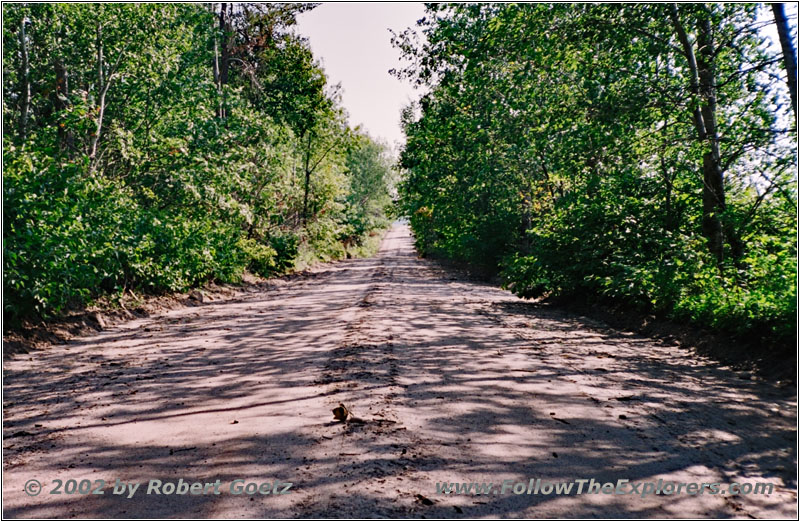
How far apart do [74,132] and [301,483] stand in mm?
13431

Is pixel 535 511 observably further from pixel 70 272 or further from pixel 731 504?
pixel 70 272

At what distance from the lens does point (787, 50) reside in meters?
7.85

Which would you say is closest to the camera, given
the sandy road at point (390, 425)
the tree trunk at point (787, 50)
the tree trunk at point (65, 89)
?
the sandy road at point (390, 425)

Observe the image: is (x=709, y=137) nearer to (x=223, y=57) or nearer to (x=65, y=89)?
(x=65, y=89)

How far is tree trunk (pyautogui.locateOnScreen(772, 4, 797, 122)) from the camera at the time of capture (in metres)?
7.86

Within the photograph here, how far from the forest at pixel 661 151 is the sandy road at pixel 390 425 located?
5.76 feet

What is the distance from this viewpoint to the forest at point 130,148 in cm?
852

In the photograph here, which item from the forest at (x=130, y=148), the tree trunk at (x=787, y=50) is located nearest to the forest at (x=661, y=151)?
the tree trunk at (x=787, y=50)

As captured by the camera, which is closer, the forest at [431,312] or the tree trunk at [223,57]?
the forest at [431,312]

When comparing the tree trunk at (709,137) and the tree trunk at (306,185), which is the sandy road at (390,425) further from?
the tree trunk at (306,185)

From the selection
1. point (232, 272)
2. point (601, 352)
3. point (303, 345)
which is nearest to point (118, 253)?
point (303, 345)

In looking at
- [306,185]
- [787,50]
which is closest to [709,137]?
[787,50]

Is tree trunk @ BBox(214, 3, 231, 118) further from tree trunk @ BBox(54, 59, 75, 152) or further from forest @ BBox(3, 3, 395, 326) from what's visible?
tree trunk @ BBox(54, 59, 75, 152)

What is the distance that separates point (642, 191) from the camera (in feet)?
38.2
